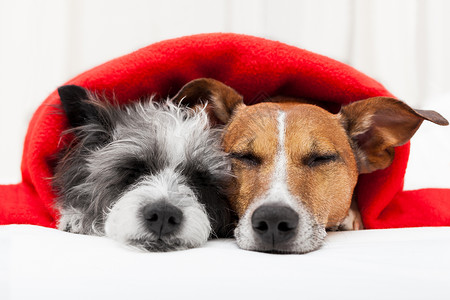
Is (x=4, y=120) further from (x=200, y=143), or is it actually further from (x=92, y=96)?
(x=200, y=143)

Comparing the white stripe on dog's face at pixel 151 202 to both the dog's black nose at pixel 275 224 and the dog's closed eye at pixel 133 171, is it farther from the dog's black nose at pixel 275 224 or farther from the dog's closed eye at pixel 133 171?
the dog's black nose at pixel 275 224

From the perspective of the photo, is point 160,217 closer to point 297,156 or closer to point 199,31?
point 297,156

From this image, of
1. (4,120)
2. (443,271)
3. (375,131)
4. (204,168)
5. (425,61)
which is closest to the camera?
(443,271)

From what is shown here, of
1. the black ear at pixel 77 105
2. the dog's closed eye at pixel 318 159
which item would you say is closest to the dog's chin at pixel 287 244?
the dog's closed eye at pixel 318 159

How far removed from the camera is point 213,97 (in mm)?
1816

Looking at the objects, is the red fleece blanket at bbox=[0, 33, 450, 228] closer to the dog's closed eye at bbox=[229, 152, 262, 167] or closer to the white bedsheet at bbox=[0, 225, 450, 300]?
the dog's closed eye at bbox=[229, 152, 262, 167]

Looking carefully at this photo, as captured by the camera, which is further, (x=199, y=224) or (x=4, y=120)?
(x=4, y=120)

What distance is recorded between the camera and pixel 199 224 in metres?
1.38

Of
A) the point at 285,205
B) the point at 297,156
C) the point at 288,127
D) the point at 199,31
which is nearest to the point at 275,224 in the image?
the point at 285,205

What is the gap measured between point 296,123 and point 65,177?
0.84 metres

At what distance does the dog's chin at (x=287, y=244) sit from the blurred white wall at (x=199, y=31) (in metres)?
1.88

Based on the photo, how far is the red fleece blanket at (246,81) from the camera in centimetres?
182

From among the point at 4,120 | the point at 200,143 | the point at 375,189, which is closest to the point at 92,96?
the point at 200,143

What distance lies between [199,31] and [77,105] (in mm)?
2171
